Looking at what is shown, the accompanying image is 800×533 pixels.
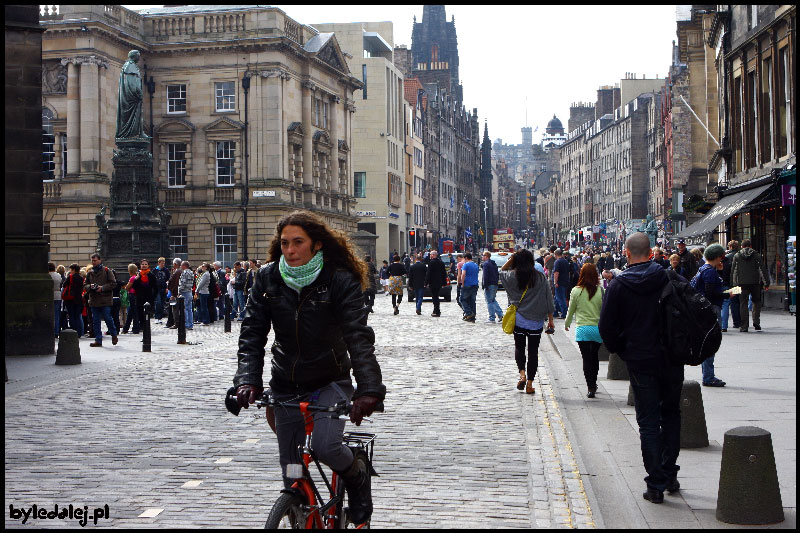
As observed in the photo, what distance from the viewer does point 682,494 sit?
Answer: 6.86 meters

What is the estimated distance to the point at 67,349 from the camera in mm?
15656

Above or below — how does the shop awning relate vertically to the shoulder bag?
above

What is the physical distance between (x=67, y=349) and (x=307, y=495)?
12.0m

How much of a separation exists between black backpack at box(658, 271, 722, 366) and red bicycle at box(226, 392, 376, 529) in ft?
8.64

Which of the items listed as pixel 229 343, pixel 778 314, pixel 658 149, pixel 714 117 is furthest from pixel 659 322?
pixel 658 149

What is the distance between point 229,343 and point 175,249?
35547 millimetres

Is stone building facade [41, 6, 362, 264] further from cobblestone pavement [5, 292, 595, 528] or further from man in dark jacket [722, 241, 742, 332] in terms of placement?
cobblestone pavement [5, 292, 595, 528]

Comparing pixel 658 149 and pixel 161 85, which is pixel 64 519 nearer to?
pixel 161 85

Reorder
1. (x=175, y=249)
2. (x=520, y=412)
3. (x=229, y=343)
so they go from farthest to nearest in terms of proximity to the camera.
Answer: (x=175, y=249), (x=229, y=343), (x=520, y=412)

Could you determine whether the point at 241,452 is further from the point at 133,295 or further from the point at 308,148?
the point at 308,148

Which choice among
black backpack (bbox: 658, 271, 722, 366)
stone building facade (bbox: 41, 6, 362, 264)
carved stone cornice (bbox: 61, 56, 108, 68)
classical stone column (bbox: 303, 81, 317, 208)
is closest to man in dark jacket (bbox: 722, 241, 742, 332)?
black backpack (bbox: 658, 271, 722, 366)

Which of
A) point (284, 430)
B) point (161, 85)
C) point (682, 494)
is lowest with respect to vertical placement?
point (682, 494)

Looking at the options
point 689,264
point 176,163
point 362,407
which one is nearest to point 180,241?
point 176,163

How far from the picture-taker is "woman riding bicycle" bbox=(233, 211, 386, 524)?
15.7 ft
